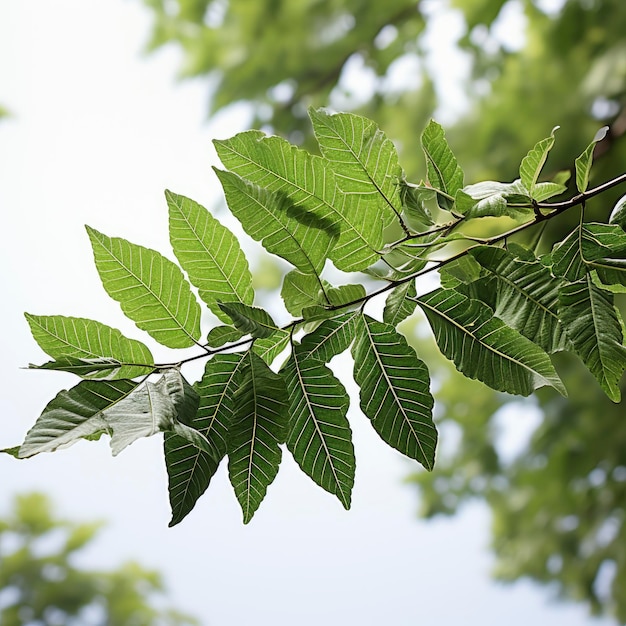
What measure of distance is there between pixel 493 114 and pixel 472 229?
1.35ft

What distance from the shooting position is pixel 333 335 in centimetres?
23

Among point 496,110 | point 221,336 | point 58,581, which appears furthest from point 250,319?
point 58,581

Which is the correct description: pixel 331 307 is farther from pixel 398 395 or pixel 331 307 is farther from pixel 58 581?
pixel 58 581

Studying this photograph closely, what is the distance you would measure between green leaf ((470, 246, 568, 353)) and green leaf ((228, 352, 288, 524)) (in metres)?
0.07

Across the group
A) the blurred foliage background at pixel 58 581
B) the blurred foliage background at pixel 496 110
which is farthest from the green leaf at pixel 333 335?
the blurred foliage background at pixel 58 581

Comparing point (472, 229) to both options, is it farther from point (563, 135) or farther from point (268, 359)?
point (268, 359)

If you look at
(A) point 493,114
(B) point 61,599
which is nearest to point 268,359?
(A) point 493,114

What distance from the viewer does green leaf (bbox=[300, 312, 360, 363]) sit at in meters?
0.22

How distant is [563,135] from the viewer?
49.3 inches

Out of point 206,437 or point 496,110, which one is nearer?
point 206,437

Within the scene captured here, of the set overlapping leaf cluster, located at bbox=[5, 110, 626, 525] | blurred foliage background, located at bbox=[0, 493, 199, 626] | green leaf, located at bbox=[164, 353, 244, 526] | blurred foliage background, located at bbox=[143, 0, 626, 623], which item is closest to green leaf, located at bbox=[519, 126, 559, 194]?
overlapping leaf cluster, located at bbox=[5, 110, 626, 525]

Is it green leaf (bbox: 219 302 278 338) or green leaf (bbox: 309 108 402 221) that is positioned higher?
green leaf (bbox: 309 108 402 221)

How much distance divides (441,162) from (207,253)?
0.08m

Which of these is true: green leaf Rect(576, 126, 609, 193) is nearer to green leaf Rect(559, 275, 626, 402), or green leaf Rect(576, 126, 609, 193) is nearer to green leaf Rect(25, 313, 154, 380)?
green leaf Rect(559, 275, 626, 402)
